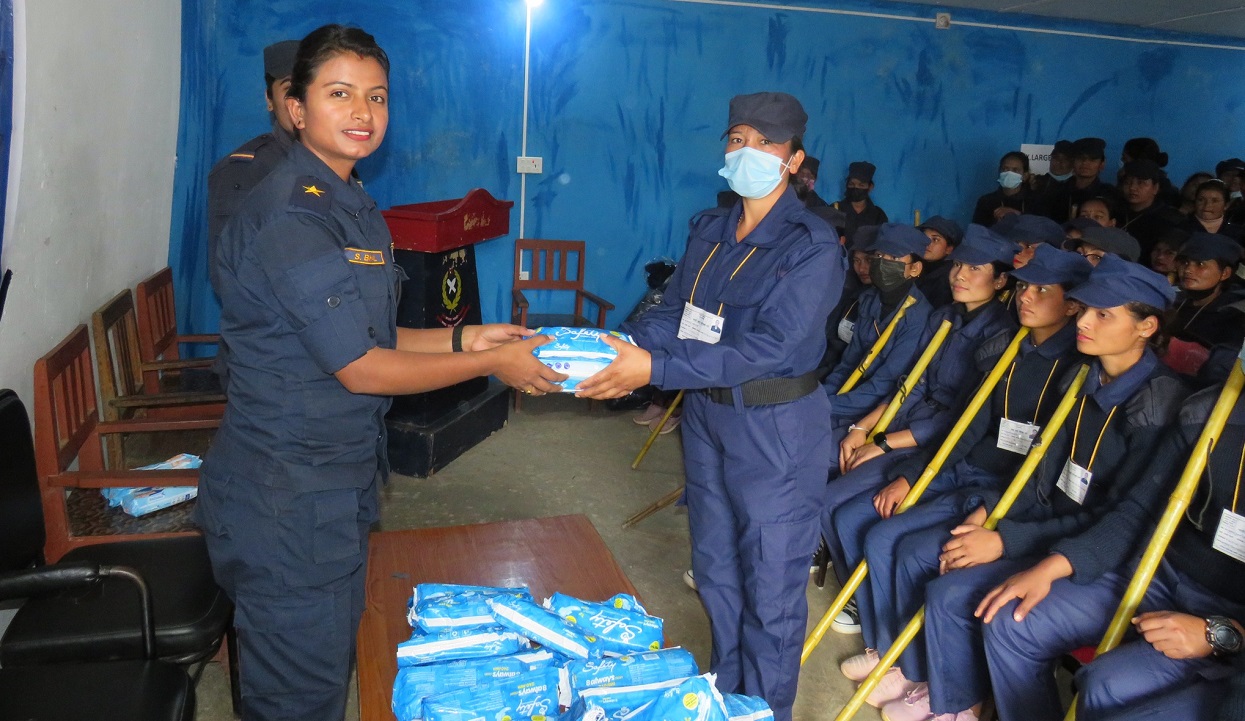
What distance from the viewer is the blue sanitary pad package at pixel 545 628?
4.76 feet

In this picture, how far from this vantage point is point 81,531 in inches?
88.5

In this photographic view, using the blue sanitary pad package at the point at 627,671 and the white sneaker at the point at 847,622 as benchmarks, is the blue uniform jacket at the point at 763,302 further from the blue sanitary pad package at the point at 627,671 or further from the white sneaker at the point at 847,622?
the white sneaker at the point at 847,622

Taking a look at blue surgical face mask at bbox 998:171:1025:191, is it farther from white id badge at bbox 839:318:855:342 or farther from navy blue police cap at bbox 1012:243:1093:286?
navy blue police cap at bbox 1012:243:1093:286

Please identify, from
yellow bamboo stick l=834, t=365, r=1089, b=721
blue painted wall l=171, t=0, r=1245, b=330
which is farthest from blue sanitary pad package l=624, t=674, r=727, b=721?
blue painted wall l=171, t=0, r=1245, b=330

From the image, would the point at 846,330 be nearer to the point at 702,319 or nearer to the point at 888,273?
the point at 888,273

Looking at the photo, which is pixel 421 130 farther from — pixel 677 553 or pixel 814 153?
pixel 677 553

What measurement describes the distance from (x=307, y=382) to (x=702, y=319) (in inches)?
41.0

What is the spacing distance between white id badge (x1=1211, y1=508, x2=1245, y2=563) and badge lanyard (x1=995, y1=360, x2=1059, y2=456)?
0.66 metres

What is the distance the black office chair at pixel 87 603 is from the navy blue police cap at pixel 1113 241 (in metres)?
3.18

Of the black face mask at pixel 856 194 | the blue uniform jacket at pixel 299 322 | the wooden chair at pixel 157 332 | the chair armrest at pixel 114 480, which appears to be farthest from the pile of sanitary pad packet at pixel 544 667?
the black face mask at pixel 856 194

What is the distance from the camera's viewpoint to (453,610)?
1.54 metres

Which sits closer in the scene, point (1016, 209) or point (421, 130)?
point (421, 130)

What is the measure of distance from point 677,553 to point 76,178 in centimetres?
245

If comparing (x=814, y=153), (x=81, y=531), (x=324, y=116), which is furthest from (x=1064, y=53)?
(x=81, y=531)
